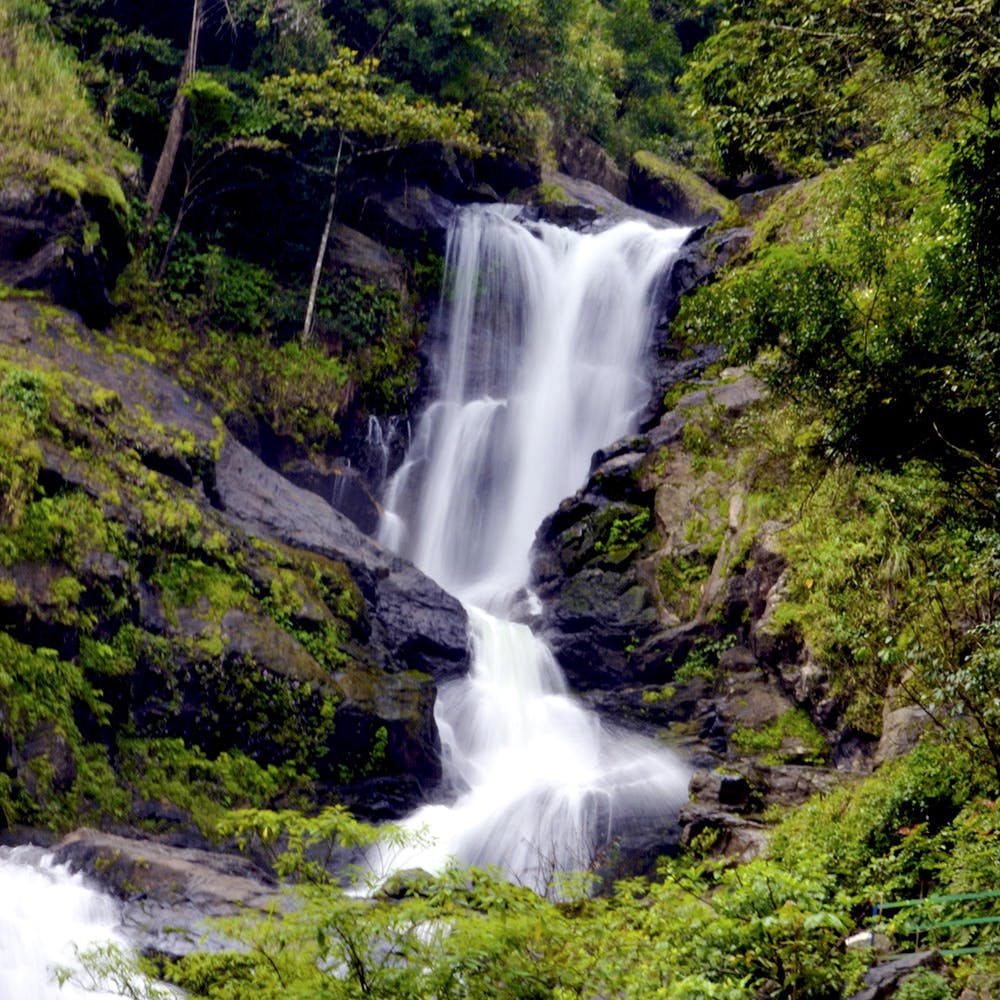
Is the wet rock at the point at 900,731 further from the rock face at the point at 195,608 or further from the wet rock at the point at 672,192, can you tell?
the wet rock at the point at 672,192

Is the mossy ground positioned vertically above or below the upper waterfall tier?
below

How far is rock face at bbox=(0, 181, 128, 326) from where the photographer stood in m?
12.5

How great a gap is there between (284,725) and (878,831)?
20.9 ft

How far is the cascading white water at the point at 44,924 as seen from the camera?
592 cm

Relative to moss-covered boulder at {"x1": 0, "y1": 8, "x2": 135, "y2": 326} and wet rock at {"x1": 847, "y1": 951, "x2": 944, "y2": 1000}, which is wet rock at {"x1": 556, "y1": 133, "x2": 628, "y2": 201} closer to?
moss-covered boulder at {"x1": 0, "y1": 8, "x2": 135, "y2": 326}

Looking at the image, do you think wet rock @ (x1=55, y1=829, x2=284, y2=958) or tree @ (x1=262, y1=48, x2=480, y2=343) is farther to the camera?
tree @ (x1=262, y1=48, x2=480, y2=343)

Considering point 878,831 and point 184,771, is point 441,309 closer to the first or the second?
point 184,771

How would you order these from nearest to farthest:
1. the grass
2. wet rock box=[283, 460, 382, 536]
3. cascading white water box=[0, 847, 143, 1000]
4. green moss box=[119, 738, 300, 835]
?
cascading white water box=[0, 847, 143, 1000] → green moss box=[119, 738, 300, 835] → the grass → wet rock box=[283, 460, 382, 536]

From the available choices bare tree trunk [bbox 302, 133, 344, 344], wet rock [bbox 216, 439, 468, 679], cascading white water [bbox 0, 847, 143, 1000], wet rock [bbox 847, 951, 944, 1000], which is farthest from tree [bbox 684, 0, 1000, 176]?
bare tree trunk [bbox 302, 133, 344, 344]

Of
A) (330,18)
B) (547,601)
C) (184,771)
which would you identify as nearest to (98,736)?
(184,771)

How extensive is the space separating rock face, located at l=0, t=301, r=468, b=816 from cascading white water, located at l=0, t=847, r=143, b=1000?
45.3 inches

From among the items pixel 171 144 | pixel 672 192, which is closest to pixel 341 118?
pixel 171 144

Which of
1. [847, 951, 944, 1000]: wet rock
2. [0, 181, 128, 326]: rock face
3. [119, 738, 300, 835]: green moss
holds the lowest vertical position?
[119, 738, 300, 835]: green moss

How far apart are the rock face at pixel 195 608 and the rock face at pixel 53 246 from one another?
1.92 feet
